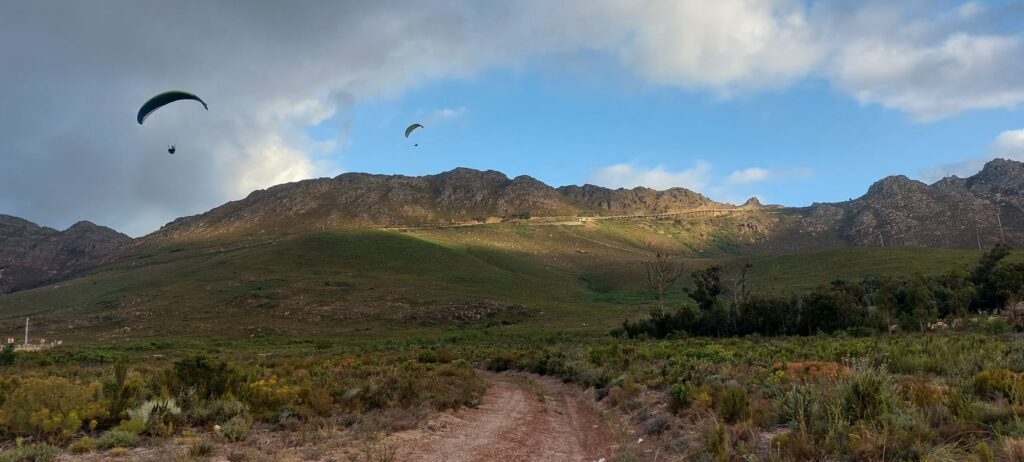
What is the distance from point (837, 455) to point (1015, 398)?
4039 millimetres

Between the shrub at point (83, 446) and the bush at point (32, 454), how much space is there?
11.5 inches

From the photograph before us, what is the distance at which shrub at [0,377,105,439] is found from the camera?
9953 millimetres

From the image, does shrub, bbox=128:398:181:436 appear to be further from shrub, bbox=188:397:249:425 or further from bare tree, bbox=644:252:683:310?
bare tree, bbox=644:252:683:310

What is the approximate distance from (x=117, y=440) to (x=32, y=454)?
1.24m

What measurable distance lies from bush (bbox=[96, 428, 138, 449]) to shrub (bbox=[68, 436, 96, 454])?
0.10 m

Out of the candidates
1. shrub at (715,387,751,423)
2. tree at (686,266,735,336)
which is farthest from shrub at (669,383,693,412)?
tree at (686,266,735,336)

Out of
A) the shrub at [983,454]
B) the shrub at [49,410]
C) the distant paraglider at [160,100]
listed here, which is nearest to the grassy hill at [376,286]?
the distant paraglider at [160,100]

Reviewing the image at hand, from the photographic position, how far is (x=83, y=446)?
9.20 metres

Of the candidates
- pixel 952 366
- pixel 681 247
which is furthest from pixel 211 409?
pixel 681 247

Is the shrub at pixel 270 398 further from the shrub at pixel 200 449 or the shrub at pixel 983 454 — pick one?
the shrub at pixel 983 454

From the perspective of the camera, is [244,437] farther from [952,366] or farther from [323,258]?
[323,258]

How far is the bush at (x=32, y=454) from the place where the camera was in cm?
816

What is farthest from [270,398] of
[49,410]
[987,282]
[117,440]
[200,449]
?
[987,282]

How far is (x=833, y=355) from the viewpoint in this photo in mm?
20328
